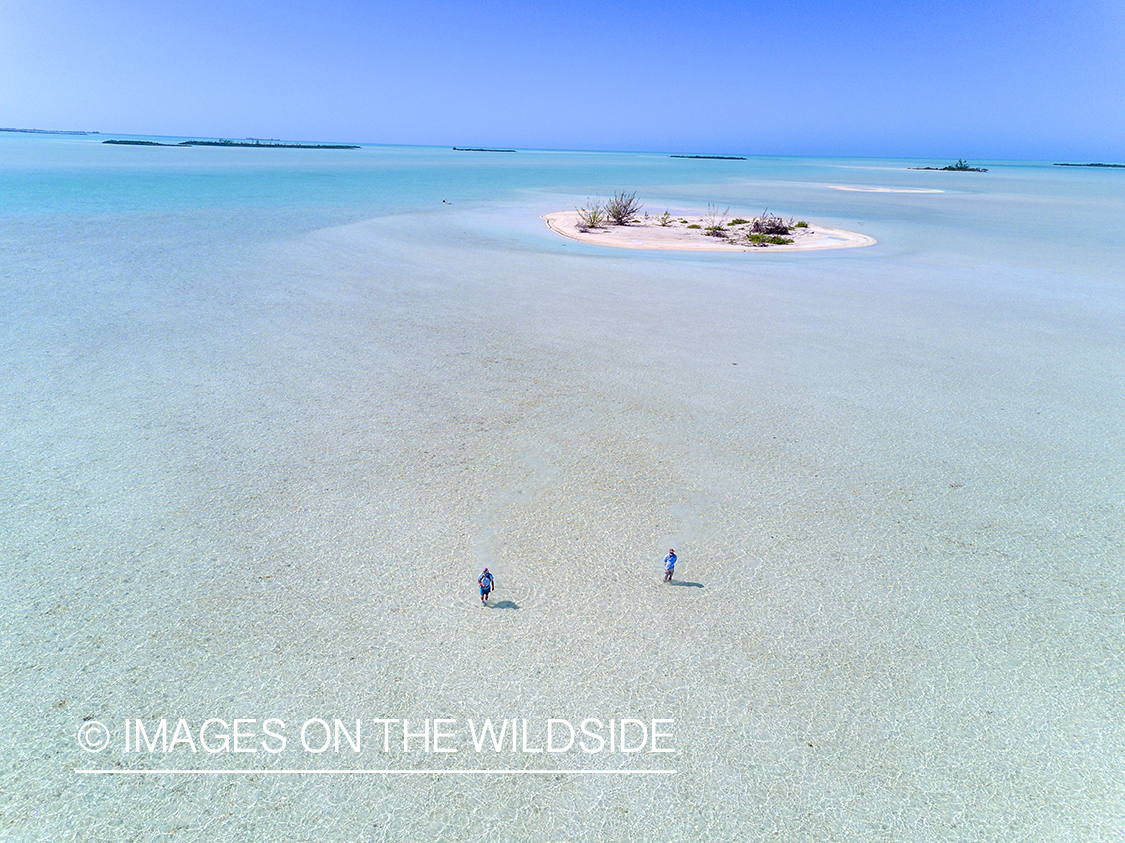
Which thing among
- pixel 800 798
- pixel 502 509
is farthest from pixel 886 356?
pixel 800 798

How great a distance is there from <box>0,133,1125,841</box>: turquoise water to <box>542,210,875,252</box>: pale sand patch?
12135mm

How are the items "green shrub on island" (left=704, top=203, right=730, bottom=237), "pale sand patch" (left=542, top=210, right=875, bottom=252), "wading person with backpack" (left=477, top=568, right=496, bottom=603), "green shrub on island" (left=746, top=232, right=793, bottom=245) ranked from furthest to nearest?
"green shrub on island" (left=704, top=203, right=730, bottom=237)
"green shrub on island" (left=746, top=232, right=793, bottom=245)
"pale sand patch" (left=542, top=210, right=875, bottom=252)
"wading person with backpack" (left=477, top=568, right=496, bottom=603)

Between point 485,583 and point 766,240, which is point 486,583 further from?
point 766,240

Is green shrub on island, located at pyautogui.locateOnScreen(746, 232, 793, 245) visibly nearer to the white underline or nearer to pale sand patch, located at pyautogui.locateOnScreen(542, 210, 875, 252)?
pale sand patch, located at pyautogui.locateOnScreen(542, 210, 875, 252)

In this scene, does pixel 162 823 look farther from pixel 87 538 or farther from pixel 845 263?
pixel 845 263

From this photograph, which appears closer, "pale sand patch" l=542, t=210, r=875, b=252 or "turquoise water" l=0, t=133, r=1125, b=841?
"turquoise water" l=0, t=133, r=1125, b=841

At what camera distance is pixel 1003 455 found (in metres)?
7.45

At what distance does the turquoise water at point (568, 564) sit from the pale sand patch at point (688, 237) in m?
12.1

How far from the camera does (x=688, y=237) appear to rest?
2606 cm

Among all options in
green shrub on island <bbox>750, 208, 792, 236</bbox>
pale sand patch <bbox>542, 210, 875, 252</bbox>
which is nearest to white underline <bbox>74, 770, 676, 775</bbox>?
pale sand patch <bbox>542, 210, 875, 252</bbox>

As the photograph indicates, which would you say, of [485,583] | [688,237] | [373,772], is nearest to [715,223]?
[688,237]

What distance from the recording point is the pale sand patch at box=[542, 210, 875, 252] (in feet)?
78.2

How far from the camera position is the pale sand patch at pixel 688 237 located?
23.8 m

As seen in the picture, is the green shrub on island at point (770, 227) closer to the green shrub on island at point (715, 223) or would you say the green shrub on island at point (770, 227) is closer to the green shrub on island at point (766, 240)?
the green shrub on island at point (766, 240)
